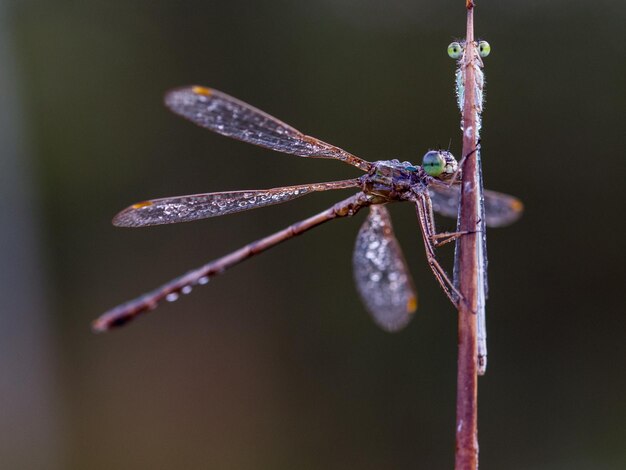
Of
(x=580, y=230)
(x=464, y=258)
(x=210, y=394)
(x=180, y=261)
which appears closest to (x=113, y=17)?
(x=180, y=261)

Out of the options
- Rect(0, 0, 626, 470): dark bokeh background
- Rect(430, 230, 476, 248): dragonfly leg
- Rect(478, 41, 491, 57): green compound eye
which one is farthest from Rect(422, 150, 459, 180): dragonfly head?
Rect(0, 0, 626, 470): dark bokeh background

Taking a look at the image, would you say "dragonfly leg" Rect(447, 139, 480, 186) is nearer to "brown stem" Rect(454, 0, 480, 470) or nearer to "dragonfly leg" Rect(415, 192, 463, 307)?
"brown stem" Rect(454, 0, 480, 470)

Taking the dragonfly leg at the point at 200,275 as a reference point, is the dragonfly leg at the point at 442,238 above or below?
above

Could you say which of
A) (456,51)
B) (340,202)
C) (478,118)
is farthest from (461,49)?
(340,202)

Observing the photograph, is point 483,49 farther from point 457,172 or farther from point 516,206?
point 516,206

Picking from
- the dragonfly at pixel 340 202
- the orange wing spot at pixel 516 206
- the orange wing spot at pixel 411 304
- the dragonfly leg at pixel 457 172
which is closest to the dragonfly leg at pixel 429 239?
the dragonfly at pixel 340 202

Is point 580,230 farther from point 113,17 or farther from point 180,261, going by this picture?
point 113,17

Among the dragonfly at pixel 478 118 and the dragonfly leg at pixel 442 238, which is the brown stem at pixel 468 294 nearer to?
the dragonfly at pixel 478 118
